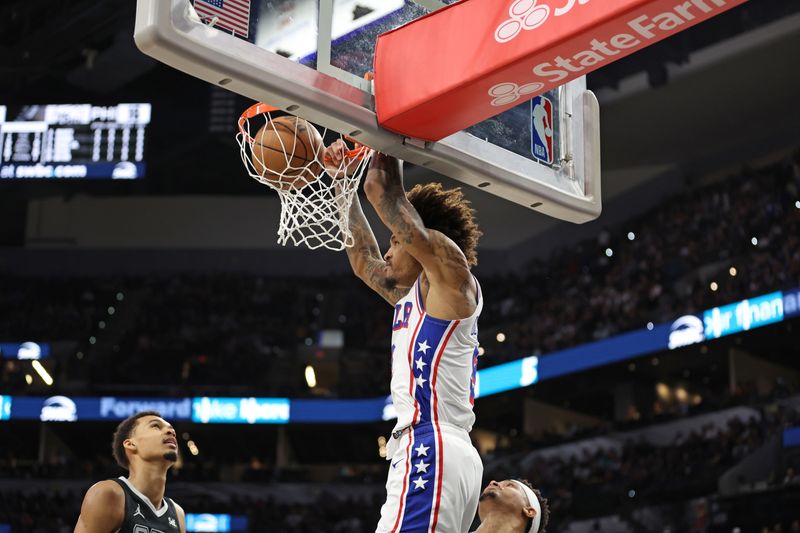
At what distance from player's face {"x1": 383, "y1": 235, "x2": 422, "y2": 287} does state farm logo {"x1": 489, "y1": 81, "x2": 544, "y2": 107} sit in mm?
643

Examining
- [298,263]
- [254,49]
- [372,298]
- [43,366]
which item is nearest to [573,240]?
[372,298]

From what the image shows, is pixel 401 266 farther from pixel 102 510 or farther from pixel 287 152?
pixel 102 510

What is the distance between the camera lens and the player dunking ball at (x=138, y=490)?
15.3 ft

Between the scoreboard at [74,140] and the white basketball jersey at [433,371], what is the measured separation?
14.7 m

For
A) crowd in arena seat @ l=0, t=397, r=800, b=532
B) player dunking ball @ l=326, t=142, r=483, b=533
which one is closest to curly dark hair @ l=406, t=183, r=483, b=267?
player dunking ball @ l=326, t=142, r=483, b=533

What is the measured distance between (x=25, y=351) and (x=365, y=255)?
19.7 m

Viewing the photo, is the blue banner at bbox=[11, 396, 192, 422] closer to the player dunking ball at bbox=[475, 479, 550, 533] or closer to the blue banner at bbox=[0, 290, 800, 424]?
the blue banner at bbox=[0, 290, 800, 424]

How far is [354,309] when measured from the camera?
24.0 metres

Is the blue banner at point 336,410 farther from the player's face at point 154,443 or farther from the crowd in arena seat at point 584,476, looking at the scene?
the player's face at point 154,443

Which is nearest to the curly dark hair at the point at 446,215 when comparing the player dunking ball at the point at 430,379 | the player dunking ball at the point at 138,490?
the player dunking ball at the point at 430,379

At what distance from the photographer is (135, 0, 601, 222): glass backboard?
3387 mm

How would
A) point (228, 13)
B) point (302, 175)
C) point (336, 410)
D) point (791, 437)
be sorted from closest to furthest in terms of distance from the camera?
point (228, 13) < point (302, 175) < point (791, 437) < point (336, 410)

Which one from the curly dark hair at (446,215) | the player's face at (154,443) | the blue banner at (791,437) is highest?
the blue banner at (791,437)

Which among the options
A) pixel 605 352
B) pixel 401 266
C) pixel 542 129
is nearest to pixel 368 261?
pixel 401 266
